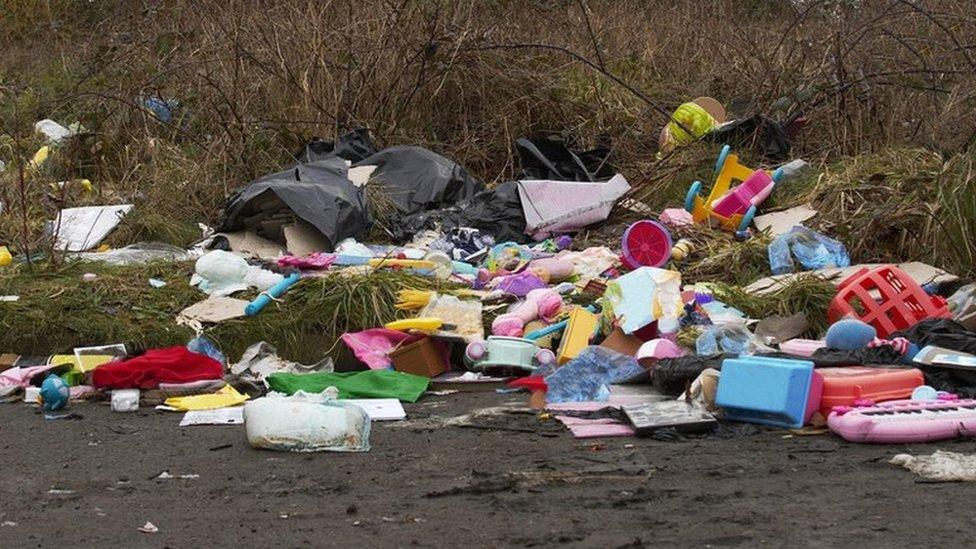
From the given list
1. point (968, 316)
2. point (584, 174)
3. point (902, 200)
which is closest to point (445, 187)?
point (584, 174)

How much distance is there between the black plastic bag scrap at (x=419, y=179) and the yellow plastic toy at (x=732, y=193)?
5.45ft

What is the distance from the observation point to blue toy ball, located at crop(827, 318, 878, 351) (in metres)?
5.72

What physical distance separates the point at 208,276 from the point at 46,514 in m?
3.62

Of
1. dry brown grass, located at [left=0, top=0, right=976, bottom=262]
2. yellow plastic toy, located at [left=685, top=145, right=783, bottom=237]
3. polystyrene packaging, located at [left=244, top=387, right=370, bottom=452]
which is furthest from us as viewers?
dry brown grass, located at [left=0, top=0, right=976, bottom=262]

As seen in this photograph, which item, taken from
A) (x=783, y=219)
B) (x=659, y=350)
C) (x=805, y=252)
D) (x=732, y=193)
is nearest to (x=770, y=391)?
(x=659, y=350)

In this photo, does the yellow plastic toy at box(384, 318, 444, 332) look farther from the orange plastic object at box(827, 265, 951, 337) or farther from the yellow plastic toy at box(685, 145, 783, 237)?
the yellow plastic toy at box(685, 145, 783, 237)

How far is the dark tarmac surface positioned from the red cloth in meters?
0.83

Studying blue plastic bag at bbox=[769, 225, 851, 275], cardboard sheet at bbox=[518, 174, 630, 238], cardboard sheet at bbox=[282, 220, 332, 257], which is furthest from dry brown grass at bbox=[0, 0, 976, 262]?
blue plastic bag at bbox=[769, 225, 851, 275]

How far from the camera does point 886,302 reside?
625 cm

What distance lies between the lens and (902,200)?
7641 millimetres

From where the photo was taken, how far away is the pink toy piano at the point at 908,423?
179 inches

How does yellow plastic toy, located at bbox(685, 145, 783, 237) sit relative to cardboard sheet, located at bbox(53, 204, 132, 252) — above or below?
above

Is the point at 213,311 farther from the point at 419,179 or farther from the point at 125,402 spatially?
the point at 419,179

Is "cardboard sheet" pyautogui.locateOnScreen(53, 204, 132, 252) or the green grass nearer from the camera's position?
the green grass
